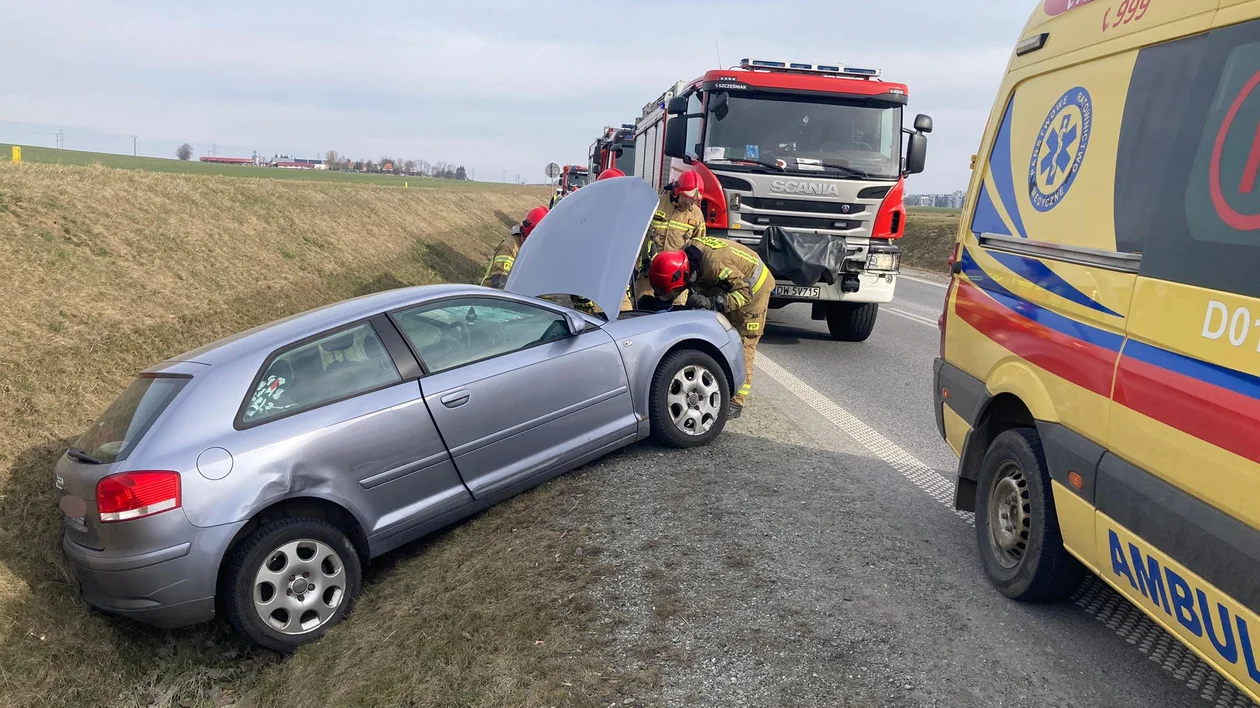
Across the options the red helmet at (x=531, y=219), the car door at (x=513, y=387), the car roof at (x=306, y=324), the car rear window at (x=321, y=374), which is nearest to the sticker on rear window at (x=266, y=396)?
the car rear window at (x=321, y=374)

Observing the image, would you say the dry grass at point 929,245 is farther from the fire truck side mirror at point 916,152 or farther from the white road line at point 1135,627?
the white road line at point 1135,627

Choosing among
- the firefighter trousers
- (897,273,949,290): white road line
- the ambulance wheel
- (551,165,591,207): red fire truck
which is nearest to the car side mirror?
the firefighter trousers

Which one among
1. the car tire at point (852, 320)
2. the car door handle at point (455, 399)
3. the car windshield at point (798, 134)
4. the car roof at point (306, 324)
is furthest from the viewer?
the car tire at point (852, 320)

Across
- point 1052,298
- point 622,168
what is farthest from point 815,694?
point 622,168

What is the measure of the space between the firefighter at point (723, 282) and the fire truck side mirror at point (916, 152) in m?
3.60

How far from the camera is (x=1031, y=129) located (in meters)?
3.46

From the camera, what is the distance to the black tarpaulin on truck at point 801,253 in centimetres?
852

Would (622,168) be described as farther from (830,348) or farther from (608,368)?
(608,368)

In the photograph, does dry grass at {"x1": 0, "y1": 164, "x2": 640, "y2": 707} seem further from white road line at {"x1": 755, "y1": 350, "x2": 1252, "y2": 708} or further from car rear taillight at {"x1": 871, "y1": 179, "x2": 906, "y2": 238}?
car rear taillight at {"x1": 871, "y1": 179, "x2": 906, "y2": 238}

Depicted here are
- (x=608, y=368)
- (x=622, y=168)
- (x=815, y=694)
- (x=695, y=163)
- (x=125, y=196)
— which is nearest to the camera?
(x=815, y=694)

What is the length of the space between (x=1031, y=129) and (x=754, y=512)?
216cm

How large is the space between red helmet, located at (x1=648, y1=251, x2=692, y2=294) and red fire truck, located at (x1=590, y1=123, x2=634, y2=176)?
33.7 feet

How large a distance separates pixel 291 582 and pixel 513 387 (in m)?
1.45

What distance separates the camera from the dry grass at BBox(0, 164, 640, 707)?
10.8ft
